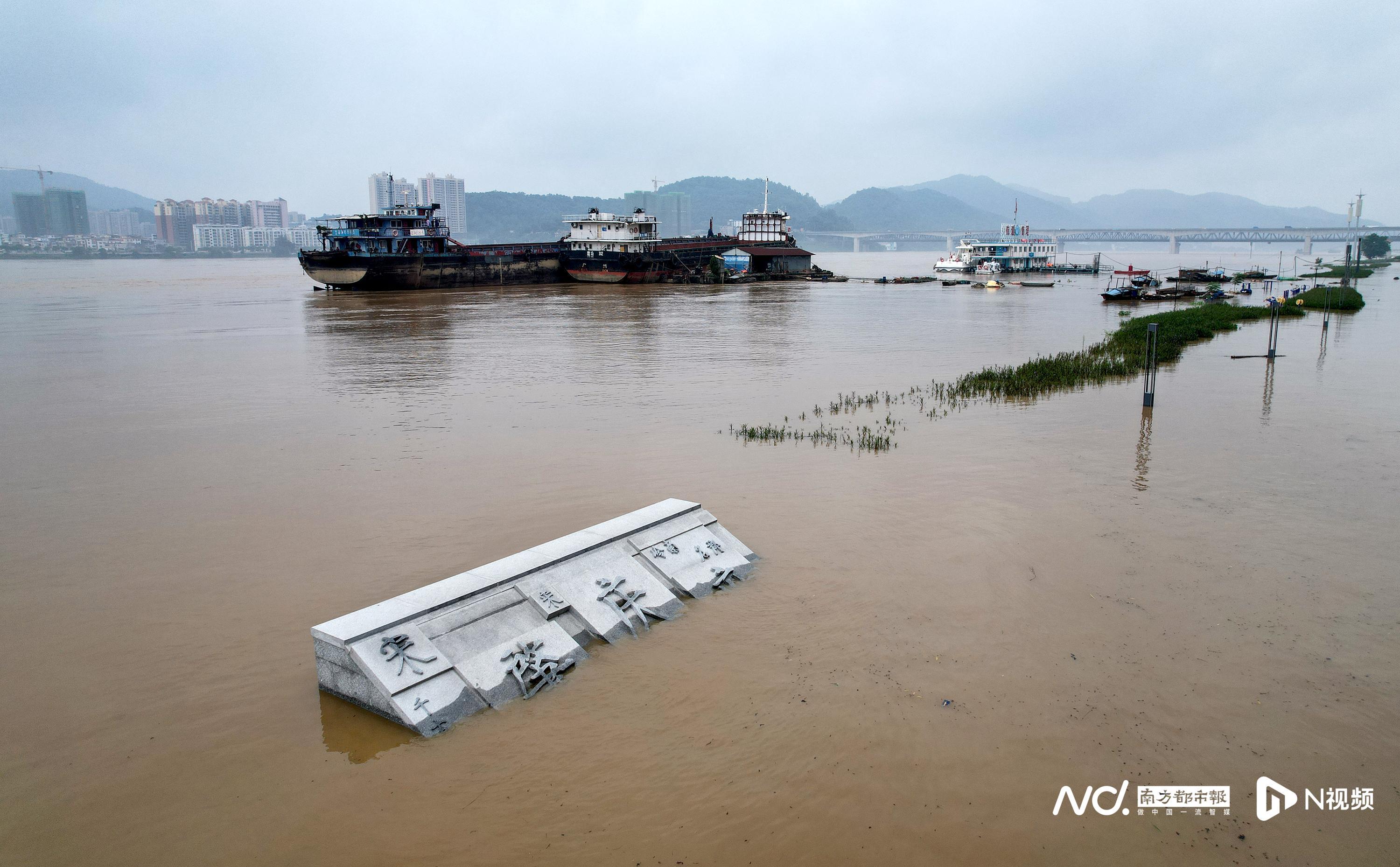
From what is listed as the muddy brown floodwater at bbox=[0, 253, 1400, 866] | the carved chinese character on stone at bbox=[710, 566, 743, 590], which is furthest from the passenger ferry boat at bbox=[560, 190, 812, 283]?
the carved chinese character on stone at bbox=[710, 566, 743, 590]

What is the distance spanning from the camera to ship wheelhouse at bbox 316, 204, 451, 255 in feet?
191

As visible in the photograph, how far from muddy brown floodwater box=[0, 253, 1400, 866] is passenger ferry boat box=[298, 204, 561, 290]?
40426mm

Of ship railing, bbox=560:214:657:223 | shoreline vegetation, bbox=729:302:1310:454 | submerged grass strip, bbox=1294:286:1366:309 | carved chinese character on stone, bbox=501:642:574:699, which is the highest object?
ship railing, bbox=560:214:657:223

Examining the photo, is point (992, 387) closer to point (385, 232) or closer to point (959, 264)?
point (385, 232)

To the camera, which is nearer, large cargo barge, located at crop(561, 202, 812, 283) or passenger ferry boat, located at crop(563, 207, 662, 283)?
passenger ferry boat, located at crop(563, 207, 662, 283)

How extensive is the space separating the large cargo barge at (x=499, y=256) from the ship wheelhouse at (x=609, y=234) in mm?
75

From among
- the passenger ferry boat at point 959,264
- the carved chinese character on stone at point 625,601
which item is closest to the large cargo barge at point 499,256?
the passenger ferry boat at point 959,264

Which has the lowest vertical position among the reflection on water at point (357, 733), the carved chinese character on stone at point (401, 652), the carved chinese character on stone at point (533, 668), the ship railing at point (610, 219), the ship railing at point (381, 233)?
the reflection on water at point (357, 733)

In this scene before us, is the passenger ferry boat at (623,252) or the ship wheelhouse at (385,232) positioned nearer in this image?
the ship wheelhouse at (385,232)

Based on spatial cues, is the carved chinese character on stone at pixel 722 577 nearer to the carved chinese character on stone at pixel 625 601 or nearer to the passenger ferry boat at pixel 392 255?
the carved chinese character on stone at pixel 625 601

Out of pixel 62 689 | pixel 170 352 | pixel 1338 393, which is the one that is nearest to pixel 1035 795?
pixel 62 689

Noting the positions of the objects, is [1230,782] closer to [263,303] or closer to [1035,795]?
[1035,795]

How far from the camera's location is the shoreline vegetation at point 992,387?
623 inches

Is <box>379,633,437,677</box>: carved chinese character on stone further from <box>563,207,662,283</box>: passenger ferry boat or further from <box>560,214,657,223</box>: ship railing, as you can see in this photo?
<box>560,214,657,223</box>: ship railing
